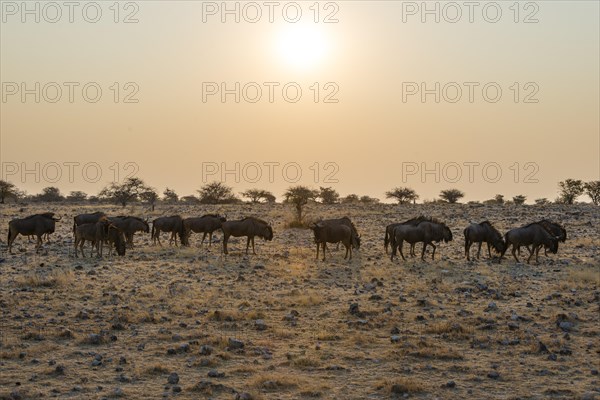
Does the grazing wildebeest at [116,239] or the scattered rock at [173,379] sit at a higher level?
the grazing wildebeest at [116,239]

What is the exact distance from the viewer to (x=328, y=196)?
6769 centimetres

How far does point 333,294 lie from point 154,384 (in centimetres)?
793

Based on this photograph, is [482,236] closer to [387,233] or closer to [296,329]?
[387,233]

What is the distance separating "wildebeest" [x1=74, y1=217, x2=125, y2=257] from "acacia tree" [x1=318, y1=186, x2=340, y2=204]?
134ft

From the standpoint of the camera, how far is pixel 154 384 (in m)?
10.7

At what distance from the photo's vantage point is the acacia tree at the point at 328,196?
66.5 metres

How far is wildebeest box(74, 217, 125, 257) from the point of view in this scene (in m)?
25.5

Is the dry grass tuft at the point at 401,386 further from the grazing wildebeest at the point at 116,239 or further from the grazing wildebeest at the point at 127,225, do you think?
the grazing wildebeest at the point at 127,225

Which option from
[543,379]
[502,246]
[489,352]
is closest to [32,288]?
[489,352]

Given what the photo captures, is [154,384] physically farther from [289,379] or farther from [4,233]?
[4,233]

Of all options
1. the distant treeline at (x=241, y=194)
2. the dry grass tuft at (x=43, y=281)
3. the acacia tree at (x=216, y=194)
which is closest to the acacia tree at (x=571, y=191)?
the distant treeline at (x=241, y=194)

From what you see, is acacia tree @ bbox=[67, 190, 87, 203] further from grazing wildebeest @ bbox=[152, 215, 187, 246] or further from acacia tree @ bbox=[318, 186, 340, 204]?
grazing wildebeest @ bbox=[152, 215, 187, 246]

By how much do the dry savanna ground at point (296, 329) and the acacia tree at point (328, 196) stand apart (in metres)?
42.0

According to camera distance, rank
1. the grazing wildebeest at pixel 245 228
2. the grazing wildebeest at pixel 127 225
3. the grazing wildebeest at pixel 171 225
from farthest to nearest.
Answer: the grazing wildebeest at pixel 171 225 → the grazing wildebeest at pixel 127 225 → the grazing wildebeest at pixel 245 228
